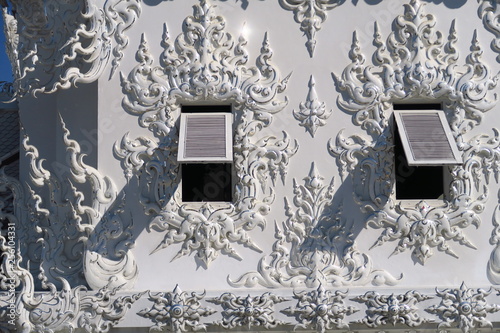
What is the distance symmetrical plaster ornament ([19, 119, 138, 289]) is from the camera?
1405 cm

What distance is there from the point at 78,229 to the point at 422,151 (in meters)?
4.69

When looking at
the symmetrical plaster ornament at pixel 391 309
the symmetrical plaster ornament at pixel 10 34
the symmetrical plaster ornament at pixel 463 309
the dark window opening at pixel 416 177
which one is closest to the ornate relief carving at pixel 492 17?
the dark window opening at pixel 416 177

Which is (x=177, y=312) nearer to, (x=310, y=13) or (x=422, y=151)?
(x=422, y=151)

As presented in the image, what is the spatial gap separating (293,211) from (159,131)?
2.12 metres

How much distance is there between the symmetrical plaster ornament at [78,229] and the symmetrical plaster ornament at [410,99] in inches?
124

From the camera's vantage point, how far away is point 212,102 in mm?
14492

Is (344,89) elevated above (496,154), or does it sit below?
above

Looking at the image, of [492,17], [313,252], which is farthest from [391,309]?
[492,17]

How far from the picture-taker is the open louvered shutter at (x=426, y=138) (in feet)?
44.8

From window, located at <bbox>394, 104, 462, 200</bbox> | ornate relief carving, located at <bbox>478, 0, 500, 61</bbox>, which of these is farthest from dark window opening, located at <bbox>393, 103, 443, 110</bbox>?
ornate relief carving, located at <bbox>478, 0, 500, 61</bbox>

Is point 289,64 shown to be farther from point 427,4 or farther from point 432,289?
point 432,289

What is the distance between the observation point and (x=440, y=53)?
1459 centimetres

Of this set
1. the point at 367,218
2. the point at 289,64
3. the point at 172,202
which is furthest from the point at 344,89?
the point at 172,202

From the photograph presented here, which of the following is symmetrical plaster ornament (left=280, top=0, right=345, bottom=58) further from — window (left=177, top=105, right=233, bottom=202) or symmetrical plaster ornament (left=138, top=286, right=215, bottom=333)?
symmetrical plaster ornament (left=138, top=286, right=215, bottom=333)
